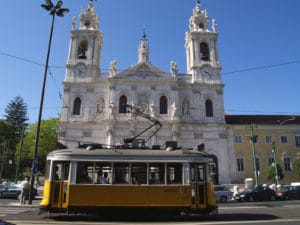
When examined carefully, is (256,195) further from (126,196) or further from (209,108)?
(209,108)

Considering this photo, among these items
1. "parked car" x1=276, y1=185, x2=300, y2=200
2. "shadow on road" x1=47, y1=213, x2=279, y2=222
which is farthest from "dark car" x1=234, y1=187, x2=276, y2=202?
"shadow on road" x1=47, y1=213, x2=279, y2=222

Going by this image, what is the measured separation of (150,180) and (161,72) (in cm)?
3116

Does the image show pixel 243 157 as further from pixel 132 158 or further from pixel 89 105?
pixel 132 158

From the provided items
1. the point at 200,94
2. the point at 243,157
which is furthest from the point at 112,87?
the point at 243,157

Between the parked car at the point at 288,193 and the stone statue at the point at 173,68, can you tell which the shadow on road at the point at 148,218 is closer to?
the parked car at the point at 288,193

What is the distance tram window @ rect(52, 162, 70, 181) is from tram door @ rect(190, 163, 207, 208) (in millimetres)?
4834

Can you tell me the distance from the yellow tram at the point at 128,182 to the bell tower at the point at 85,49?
101 ft

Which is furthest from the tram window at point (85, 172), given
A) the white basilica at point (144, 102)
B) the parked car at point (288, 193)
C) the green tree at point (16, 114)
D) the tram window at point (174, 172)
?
the green tree at point (16, 114)

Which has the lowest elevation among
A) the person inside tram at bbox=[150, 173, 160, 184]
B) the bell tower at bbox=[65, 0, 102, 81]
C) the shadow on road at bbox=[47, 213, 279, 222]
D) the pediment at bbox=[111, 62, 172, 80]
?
the shadow on road at bbox=[47, 213, 279, 222]

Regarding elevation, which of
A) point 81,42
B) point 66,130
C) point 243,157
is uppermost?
point 81,42

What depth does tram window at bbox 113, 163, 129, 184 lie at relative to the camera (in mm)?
11633

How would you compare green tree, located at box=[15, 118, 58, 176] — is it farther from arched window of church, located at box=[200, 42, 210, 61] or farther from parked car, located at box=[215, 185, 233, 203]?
parked car, located at box=[215, 185, 233, 203]

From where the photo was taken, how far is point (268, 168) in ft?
129

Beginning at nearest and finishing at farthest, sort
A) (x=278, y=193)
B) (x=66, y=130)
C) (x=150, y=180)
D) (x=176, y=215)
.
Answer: (x=150, y=180) → (x=176, y=215) → (x=278, y=193) → (x=66, y=130)
